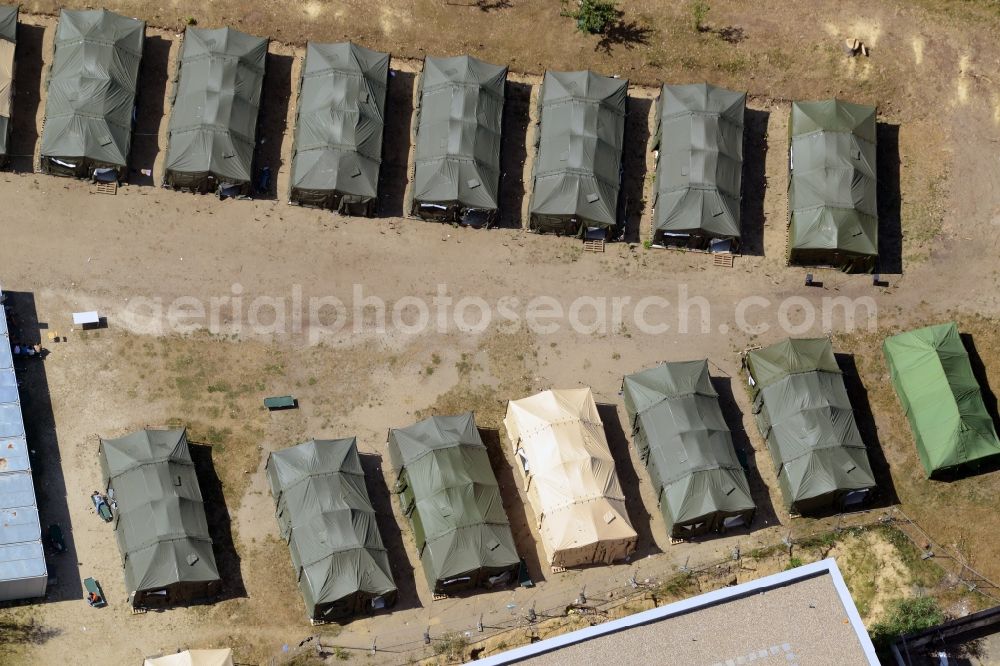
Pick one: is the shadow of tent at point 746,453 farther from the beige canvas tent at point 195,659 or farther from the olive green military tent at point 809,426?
the beige canvas tent at point 195,659

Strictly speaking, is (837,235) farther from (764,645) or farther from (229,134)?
(229,134)

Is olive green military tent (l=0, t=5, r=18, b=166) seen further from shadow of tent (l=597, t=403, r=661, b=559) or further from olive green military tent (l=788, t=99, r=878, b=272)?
olive green military tent (l=788, t=99, r=878, b=272)

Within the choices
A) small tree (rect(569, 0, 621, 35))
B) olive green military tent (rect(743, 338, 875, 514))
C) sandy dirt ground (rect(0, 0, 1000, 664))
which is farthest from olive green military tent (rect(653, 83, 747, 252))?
olive green military tent (rect(743, 338, 875, 514))

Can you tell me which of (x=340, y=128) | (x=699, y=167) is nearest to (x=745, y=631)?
(x=699, y=167)

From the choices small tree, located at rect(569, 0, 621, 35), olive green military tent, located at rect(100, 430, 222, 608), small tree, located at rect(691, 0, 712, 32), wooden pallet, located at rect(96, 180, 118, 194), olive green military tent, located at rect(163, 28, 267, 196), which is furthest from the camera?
small tree, located at rect(691, 0, 712, 32)

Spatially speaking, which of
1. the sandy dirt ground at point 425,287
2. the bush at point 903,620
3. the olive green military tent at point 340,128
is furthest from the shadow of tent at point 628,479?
the olive green military tent at point 340,128

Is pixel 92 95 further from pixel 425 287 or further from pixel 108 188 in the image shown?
pixel 425 287
